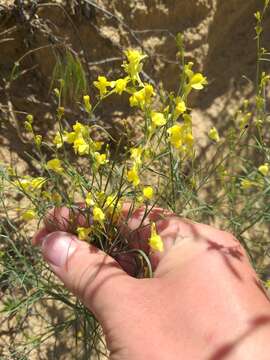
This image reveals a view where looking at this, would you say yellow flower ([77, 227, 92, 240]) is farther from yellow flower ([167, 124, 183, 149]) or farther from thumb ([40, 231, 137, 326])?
yellow flower ([167, 124, 183, 149])

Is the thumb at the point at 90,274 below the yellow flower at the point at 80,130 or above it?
below

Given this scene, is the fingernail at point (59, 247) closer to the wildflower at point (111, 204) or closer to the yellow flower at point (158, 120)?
the wildflower at point (111, 204)

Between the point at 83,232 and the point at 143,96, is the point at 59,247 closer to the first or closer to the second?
the point at 83,232

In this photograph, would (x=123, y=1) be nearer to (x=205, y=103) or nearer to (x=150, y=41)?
(x=150, y=41)

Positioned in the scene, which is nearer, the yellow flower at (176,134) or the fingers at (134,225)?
the yellow flower at (176,134)

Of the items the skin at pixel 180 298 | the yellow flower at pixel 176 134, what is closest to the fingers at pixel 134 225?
the skin at pixel 180 298

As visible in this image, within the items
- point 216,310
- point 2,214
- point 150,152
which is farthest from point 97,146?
point 2,214

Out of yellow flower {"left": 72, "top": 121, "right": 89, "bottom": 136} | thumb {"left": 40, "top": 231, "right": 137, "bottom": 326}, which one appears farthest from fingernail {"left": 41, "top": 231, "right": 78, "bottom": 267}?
Result: yellow flower {"left": 72, "top": 121, "right": 89, "bottom": 136}

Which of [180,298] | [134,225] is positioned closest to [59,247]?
[134,225]
